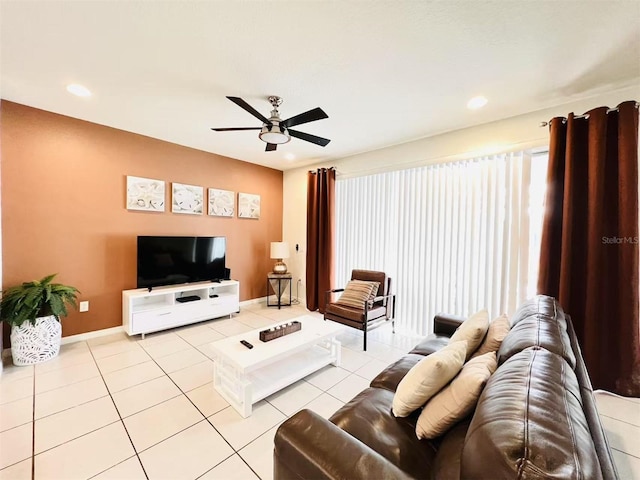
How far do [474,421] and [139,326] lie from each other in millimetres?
3679

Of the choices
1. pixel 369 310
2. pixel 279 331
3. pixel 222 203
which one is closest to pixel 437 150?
pixel 369 310

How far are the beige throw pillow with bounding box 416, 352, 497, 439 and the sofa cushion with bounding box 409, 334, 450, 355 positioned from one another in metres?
0.93

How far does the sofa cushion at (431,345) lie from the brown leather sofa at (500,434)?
65cm

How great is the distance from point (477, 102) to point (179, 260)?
4036mm

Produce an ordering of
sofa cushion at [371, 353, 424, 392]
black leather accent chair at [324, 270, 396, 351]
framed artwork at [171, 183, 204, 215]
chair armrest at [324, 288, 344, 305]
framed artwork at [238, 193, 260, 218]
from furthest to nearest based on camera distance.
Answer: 1. framed artwork at [238, 193, 260, 218]
2. framed artwork at [171, 183, 204, 215]
3. chair armrest at [324, 288, 344, 305]
4. black leather accent chair at [324, 270, 396, 351]
5. sofa cushion at [371, 353, 424, 392]

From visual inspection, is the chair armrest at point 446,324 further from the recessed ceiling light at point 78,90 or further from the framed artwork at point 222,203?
the recessed ceiling light at point 78,90

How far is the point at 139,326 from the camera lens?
3281 mm

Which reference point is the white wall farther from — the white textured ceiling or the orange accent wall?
the orange accent wall

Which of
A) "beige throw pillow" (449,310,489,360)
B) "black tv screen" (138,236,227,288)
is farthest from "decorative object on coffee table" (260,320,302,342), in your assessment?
"black tv screen" (138,236,227,288)

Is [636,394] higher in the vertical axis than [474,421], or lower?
lower

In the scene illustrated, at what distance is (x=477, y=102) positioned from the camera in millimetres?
2580

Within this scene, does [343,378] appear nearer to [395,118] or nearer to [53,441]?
[53,441]

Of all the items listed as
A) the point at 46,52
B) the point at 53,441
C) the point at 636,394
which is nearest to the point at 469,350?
the point at 636,394

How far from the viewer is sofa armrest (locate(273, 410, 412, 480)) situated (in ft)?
2.89
